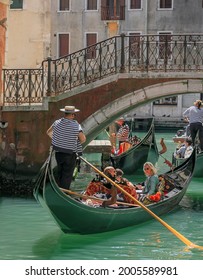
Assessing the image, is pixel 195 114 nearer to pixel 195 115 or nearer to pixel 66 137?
pixel 195 115

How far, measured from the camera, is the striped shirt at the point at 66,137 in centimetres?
718

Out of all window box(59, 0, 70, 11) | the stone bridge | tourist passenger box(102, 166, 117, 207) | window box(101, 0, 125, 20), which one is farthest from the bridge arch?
window box(59, 0, 70, 11)

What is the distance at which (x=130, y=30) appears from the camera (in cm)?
2148

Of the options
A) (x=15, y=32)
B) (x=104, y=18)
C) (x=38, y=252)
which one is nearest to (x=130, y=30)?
(x=104, y=18)

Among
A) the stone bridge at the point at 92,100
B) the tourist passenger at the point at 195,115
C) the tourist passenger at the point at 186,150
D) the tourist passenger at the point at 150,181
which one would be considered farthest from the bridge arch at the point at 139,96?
the tourist passenger at the point at 186,150

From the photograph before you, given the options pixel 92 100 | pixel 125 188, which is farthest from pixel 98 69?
pixel 125 188

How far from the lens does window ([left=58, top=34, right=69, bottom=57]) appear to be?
70.0 ft

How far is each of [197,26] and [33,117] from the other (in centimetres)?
1256

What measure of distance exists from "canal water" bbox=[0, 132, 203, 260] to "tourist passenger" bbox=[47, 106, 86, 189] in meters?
0.51

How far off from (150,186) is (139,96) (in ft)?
4.88

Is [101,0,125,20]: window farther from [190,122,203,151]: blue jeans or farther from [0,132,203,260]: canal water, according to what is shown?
[0,132,203,260]: canal water

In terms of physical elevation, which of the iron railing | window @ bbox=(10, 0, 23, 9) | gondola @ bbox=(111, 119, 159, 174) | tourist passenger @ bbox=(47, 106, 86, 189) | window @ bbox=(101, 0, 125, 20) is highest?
window @ bbox=(10, 0, 23, 9)
